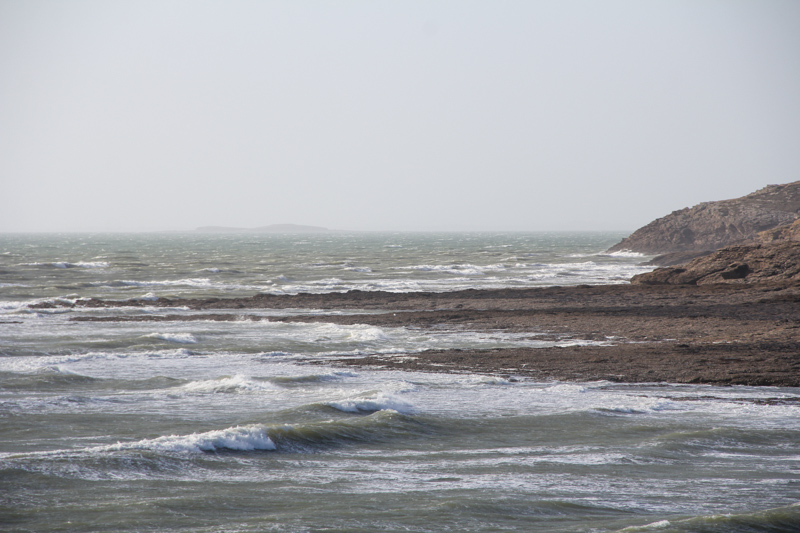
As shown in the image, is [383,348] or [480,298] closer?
[383,348]

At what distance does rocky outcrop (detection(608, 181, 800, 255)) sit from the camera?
8425 cm

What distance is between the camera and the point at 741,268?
113 ft

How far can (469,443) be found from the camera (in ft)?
36.6

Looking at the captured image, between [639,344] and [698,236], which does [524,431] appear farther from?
[698,236]

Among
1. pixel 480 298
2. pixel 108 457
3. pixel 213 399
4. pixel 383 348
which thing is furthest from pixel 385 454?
pixel 480 298

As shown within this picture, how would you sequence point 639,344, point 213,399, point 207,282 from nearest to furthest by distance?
point 213,399 < point 639,344 < point 207,282

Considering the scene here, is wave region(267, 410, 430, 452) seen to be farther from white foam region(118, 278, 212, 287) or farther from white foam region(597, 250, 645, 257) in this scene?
white foam region(597, 250, 645, 257)

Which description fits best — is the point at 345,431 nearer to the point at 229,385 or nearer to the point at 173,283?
the point at 229,385

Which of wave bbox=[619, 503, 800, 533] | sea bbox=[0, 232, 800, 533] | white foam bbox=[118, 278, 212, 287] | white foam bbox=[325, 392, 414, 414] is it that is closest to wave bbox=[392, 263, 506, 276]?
white foam bbox=[118, 278, 212, 287]

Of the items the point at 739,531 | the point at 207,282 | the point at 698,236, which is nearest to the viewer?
the point at 739,531

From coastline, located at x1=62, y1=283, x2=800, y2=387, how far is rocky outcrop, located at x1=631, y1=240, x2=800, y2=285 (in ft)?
7.66

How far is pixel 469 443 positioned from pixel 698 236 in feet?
282

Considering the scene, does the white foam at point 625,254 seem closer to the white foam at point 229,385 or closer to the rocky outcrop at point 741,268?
the rocky outcrop at point 741,268

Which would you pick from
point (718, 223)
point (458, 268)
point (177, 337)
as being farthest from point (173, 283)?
point (718, 223)
